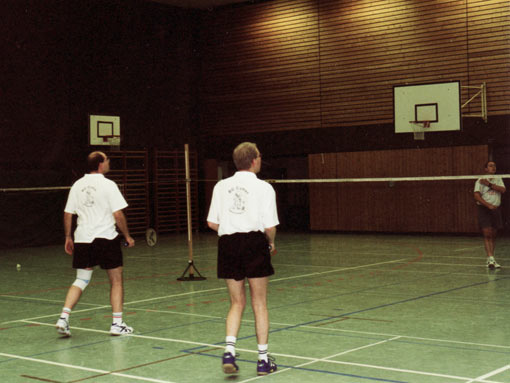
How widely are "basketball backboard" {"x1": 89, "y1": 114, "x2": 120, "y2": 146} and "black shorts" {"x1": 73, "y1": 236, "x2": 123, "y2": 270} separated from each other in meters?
14.2

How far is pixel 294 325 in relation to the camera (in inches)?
303

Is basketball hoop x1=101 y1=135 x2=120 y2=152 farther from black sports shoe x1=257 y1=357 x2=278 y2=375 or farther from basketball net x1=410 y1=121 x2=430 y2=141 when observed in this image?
black sports shoe x1=257 y1=357 x2=278 y2=375

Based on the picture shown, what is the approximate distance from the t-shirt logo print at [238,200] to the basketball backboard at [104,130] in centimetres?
1629

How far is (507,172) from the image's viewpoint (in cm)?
2041

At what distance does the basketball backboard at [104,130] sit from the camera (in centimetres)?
2117

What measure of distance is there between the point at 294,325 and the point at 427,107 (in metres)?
12.4

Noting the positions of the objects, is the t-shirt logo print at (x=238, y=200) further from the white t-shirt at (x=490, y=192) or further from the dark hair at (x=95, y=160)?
the white t-shirt at (x=490, y=192)

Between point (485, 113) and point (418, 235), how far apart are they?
4.12 meters

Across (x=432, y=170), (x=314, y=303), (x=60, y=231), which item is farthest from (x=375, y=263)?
(x=60, y=231)

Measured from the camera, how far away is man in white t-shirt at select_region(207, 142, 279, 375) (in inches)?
215

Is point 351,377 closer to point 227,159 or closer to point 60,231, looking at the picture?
point 60,231

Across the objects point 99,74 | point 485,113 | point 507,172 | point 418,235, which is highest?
point 99,74

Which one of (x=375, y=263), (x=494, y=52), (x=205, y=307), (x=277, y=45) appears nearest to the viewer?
(x=205, y=307)

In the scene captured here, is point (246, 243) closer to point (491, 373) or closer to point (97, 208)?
point (491, 373)
